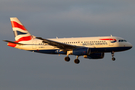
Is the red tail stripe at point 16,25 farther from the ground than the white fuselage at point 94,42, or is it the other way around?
the red tail stripe at point 16,25

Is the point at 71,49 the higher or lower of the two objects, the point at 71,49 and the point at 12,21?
the lower

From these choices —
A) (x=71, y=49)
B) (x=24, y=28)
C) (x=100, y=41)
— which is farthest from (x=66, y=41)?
(x=24, y=28)

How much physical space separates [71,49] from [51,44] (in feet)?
16.0

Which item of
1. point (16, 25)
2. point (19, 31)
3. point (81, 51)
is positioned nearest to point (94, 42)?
point (81, 51)

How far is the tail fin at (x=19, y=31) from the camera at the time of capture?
242 ft

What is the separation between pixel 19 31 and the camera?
2953 inches

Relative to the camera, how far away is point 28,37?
73.9 metres

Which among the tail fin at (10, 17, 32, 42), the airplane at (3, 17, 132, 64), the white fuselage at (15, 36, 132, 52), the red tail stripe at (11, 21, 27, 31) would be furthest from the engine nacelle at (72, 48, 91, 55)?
the red tail stripe at (11, 21, 27, 31)

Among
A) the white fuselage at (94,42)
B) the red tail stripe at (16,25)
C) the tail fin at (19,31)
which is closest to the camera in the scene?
the white fuselage at (94,42)

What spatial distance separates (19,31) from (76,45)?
16.0 m

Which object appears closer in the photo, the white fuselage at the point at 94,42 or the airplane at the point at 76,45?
the airplane at the point at 76,45

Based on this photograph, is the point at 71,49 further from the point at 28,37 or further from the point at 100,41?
the point at 28,37

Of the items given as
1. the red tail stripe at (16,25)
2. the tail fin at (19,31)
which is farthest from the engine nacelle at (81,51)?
the red tail stripe at (16,25)

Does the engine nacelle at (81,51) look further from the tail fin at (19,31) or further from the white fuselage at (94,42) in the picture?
the tail fin at (19,31)
